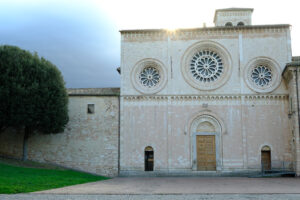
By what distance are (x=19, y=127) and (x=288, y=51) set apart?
24135 millimetres

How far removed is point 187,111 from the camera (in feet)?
90.0

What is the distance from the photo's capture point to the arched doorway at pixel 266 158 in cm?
2631

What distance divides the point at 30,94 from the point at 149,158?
11.0m

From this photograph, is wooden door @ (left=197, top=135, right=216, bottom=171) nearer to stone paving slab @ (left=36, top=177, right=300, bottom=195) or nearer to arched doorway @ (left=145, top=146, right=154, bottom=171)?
arched doorway @ (left=145, top=146, right=154, bottom=171)

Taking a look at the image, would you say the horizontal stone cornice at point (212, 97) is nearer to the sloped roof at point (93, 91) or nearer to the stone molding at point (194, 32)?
the sloped roof at point (93, 91)

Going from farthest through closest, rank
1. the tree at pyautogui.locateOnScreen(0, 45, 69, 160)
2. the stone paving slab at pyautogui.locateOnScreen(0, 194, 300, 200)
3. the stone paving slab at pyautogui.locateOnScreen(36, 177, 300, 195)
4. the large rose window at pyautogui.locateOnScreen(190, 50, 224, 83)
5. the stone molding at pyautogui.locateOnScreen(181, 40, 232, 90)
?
the large rose window at pyautogui.locateOnScreen(190, 50, 224, 83) → the stone molding at pyautogui.locateOnScreen(181, 40, 232, 90) → the tree at pyautogui.locateOnScreen(0, 45, 69, 160) → the stone paving slab at pyautogui.locateOnScreen(36, 177, 300, 195) → the stone paving slab at pyautogui.locateOnScreen(0, 194, 300, 200)

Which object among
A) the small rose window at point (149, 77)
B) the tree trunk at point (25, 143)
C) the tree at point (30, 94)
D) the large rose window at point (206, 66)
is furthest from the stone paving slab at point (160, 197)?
the small rose window at point (149, 77)

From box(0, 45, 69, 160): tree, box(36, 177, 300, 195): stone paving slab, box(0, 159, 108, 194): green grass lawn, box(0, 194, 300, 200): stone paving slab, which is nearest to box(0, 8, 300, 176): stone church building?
box(0, 45, 69, 160): tree

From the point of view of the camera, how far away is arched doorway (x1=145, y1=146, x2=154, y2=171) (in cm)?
2723

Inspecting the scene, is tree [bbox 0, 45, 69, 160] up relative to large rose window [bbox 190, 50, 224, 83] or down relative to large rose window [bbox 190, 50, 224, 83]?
down

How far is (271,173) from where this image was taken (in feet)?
83.7

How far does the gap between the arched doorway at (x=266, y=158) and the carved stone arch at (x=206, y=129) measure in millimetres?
3386

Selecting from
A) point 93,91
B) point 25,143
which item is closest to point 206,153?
point 93,91

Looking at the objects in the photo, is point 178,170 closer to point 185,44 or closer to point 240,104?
point 240,104
